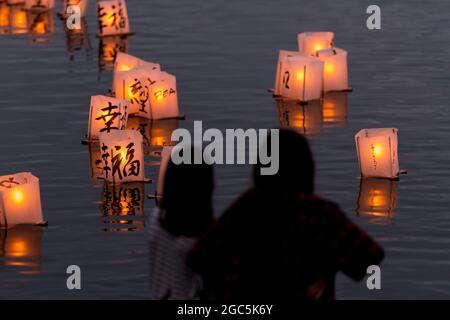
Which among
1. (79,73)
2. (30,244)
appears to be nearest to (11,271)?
(30,244)

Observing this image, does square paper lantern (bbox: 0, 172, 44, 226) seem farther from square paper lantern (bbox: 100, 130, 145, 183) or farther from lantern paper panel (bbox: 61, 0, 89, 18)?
lantern paper panel (bbox: 61, 0, 89, 18)

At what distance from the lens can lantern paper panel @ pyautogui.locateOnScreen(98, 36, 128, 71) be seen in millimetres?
23958

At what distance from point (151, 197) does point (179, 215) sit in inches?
389

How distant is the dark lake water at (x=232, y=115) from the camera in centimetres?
1354

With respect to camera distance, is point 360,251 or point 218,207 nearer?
point 360,251

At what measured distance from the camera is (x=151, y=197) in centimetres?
1598

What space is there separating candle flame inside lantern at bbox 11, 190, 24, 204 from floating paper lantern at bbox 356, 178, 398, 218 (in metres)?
3.89

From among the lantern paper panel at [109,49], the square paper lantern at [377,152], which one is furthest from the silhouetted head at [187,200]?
the lantern paper panel at [109,49]

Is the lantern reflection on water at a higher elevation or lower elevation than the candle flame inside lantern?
lower

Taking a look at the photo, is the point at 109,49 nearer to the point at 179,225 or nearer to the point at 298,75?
the point at 298,75

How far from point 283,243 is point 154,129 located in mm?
13919

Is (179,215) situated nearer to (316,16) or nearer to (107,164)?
(107,164)

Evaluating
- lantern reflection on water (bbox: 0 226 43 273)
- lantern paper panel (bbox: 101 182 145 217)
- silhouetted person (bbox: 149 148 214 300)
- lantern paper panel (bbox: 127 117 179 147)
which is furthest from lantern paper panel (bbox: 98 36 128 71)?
silhouetted person (bbox: 149 148 214 300)
